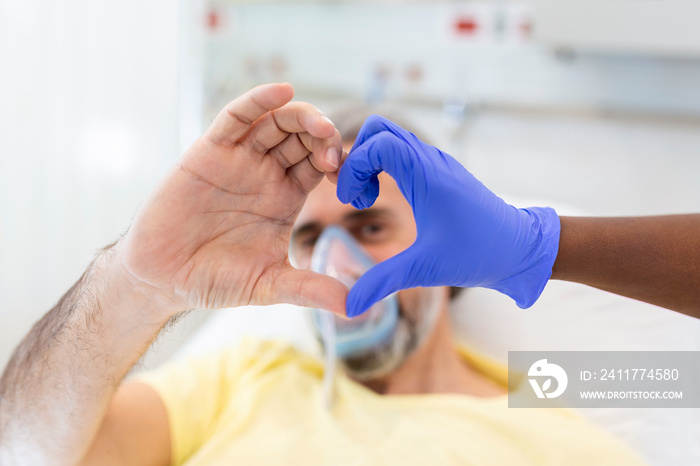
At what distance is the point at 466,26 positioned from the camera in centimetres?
203

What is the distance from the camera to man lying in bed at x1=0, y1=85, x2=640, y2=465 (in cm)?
87

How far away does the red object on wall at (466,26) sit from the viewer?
202cm

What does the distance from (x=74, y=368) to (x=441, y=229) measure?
0.64 meters

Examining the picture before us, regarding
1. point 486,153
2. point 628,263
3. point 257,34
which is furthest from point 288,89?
point 257,34

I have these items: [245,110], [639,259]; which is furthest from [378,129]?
[639,259]

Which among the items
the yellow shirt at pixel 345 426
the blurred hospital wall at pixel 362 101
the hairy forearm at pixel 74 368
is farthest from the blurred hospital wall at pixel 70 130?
the hairy forearm at pixel 74 368

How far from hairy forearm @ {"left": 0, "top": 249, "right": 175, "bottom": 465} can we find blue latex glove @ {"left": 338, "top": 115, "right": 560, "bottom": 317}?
38 centimetres

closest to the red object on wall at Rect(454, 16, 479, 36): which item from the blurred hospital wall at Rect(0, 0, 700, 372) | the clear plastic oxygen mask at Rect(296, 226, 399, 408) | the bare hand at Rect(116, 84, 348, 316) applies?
the blurred hospital wall at Rect(0, 0, 700, 372)

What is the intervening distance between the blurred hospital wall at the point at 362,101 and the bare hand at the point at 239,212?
0.94 meters

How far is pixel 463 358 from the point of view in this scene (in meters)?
1.57

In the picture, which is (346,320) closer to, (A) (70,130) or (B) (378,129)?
(B) (378,129)

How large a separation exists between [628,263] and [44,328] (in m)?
0.94

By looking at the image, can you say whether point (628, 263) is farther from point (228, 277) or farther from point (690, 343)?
point (690, 343)

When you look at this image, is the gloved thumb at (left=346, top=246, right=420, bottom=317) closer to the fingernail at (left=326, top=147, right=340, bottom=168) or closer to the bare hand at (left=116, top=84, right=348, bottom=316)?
the bare hand at (left=116, top=84, right=348, bottom=316)
